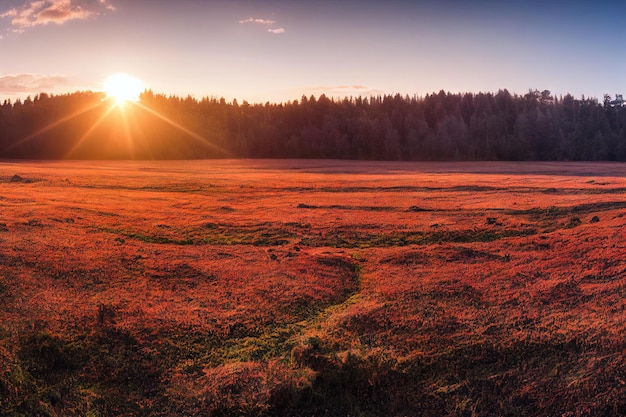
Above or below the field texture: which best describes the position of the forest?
above

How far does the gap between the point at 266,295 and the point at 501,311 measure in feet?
24.4

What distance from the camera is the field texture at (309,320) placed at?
11.0 metres

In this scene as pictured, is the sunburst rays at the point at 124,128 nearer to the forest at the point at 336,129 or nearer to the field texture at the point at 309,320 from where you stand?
the forest at the point at 336,129

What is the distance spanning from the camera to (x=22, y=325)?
13.3 m

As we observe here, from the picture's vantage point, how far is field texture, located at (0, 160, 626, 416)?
11031 mm

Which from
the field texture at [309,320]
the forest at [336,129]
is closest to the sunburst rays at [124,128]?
the forest at [336,129]

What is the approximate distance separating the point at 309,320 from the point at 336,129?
453 feet

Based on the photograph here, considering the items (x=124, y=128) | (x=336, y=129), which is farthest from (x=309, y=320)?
(x=124, y=128)

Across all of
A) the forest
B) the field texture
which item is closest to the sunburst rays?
the forest

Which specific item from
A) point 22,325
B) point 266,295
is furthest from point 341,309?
point 22,325

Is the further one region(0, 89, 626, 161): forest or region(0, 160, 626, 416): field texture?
region(0, 89, 626, 161): forest

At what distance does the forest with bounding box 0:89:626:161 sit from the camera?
136 m

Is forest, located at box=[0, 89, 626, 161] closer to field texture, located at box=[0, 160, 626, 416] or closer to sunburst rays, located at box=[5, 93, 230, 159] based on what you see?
sunburst rays, located at box=[5, 93, 230, 159]

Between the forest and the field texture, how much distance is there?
4571 inches
